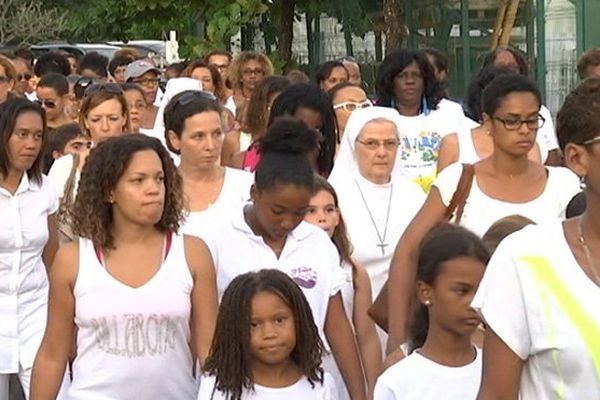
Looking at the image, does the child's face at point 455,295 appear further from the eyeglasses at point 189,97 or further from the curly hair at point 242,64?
the curly hair at point 242,64

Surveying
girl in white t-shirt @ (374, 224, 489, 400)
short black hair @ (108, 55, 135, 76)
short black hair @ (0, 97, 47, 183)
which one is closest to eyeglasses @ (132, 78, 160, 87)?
short black hair @ (108, 55, 135, 76)

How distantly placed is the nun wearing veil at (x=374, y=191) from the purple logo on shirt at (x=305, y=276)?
1.12 metres

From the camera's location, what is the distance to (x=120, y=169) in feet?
19.4

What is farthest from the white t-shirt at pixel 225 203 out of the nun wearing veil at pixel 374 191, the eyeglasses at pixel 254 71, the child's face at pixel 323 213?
the eyeglasses at pixel 254 71

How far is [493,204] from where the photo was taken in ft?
21.7

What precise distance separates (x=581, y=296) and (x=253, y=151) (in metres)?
4.95

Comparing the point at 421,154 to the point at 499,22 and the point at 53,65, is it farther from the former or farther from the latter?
the point at 499,22

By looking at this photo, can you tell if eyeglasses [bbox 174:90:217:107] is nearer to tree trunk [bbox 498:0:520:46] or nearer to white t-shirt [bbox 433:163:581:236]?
white t-shirt [bbox 433:163:581:236]

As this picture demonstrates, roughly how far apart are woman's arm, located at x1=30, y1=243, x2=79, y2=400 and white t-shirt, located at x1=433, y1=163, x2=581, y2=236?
→ 1.67 m

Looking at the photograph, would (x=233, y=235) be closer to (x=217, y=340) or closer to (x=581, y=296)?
(x=217, y=340)

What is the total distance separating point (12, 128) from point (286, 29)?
56.0 feet

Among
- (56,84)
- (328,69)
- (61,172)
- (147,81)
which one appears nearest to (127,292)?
(61,172)

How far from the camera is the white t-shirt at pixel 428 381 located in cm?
520

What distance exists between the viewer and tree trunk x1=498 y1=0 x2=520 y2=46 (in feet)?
68.8
